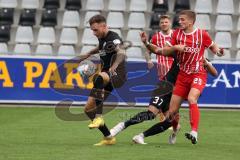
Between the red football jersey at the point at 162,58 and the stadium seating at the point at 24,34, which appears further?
the stadium seating at the point at 24,34

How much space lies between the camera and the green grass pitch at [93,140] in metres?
9.81

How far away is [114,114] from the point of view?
1753cm

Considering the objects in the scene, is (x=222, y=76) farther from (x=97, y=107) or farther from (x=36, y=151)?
(x=36, y=151)

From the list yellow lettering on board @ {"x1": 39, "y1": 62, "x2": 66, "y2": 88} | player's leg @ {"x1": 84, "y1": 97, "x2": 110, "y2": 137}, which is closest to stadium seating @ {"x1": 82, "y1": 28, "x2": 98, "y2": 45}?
yellow lettering on board @ {"x1": 39, "y1": 62, "x2": 66, "y2": 88}

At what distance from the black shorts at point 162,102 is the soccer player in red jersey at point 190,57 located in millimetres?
421

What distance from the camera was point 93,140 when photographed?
12.1m

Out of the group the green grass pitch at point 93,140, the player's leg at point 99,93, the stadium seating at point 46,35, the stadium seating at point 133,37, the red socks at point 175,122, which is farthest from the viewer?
the stadium seating at point 133,37

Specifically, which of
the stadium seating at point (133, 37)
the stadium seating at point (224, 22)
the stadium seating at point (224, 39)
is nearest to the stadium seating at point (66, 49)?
the stadium seating at point (133, 37)

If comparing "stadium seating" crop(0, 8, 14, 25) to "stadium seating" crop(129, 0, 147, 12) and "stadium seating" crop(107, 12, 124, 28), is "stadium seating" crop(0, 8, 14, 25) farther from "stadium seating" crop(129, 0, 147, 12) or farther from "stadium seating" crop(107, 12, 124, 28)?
"stadium seating" crop(129, 0, 147, 12)

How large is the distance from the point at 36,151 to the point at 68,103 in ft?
30.1

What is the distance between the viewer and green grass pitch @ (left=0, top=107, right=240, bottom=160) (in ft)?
32.2

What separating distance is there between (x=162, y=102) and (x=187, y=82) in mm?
688

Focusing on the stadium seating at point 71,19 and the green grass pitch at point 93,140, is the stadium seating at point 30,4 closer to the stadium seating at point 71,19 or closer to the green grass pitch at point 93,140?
the stadium seating at point 71,19

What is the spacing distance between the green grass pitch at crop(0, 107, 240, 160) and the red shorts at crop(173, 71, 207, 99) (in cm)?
84
